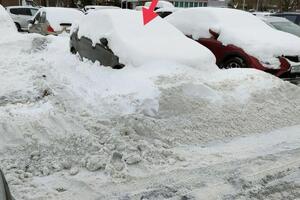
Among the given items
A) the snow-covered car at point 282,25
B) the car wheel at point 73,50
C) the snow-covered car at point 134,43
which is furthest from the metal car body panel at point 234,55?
the car wheel at point 73,50

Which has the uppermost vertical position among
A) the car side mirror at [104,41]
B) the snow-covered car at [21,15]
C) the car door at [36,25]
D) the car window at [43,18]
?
the car side mirror at [104,41]

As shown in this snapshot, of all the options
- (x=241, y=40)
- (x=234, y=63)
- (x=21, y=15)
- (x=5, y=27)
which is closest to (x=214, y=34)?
(x=241, y=40)

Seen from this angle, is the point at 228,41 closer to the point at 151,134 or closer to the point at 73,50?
the point at 73,50

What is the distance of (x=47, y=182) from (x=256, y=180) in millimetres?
2211

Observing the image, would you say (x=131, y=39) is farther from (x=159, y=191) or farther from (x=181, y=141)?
(x=159, y=191)

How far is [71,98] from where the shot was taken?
6941mm

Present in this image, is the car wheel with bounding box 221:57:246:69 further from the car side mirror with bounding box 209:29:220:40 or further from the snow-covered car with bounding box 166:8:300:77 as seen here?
the car side mirror with bounding box 209:29:220:40

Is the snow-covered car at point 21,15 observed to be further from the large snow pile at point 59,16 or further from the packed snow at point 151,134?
the packed snow at point 151,134

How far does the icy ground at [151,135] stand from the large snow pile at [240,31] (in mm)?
1525

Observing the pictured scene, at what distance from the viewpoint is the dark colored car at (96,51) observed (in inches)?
298

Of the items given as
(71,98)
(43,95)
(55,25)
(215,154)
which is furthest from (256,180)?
(55,25)

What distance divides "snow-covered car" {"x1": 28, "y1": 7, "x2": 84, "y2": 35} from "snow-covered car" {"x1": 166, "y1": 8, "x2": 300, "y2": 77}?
6.94 m

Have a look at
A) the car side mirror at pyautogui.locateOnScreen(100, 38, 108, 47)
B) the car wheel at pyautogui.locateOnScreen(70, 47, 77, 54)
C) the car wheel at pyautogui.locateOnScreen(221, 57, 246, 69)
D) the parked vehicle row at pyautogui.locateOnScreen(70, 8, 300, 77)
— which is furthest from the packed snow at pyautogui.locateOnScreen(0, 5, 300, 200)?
the car wheel at pyautogui.locateOnScreen(70, 47, 77, 54)

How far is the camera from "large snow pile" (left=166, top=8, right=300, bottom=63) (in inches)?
349
